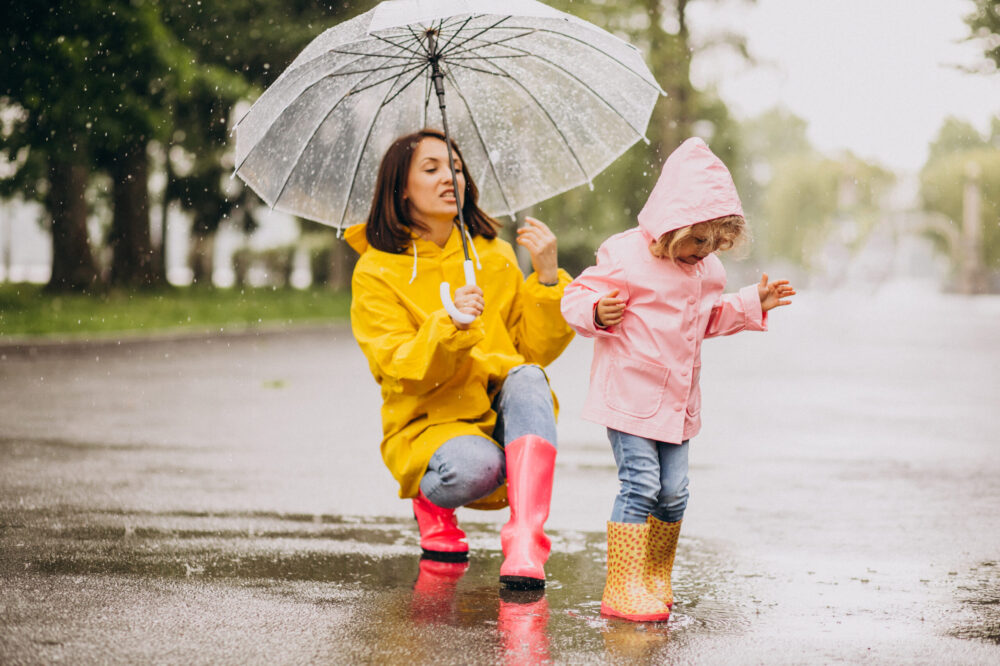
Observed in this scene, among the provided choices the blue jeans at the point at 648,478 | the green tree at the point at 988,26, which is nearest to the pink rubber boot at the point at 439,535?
the blue jeans at the point at 648,478

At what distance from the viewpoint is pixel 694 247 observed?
4.23 meters

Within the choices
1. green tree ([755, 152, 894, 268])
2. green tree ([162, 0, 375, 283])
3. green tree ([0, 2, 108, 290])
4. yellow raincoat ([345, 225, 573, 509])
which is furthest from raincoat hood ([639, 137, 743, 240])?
green tree ([755, 152, 894, 268])

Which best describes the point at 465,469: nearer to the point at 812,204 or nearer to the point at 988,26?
the point at 988,26

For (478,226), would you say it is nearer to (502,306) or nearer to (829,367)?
(502,306)

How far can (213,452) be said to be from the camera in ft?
26.3

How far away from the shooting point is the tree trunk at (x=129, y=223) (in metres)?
29.4

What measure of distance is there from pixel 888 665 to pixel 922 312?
33.7 meters

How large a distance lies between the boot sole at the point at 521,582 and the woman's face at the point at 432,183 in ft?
4.39

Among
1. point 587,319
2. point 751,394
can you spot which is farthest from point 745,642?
point 751,394

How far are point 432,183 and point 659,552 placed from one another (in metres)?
1.55

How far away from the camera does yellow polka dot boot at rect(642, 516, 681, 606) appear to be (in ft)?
14.2

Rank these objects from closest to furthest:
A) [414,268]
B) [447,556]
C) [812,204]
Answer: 1. [414,268]
2. [447,556]
3. [812,204]

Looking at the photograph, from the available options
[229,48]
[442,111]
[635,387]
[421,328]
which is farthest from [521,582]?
[229,48]

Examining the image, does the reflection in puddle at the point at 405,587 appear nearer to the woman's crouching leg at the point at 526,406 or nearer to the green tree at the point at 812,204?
the woman's crouching leg at the point at 526,406
